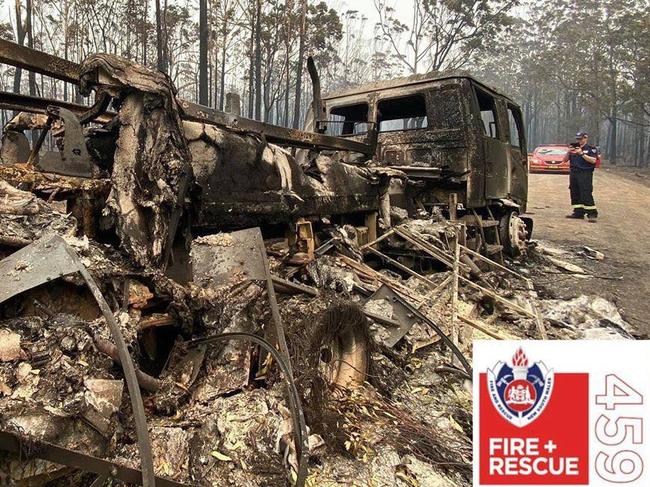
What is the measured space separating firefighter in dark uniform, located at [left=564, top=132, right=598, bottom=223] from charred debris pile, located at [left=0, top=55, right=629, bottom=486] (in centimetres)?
820

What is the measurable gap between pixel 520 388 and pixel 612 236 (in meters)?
9.44

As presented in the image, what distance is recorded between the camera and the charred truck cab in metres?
5.75

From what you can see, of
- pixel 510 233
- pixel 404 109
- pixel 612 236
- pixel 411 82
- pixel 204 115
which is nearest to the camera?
pixel 204 115

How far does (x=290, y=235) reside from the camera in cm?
366

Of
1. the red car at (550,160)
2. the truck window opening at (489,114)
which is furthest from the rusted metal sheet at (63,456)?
the red car at (550,160)

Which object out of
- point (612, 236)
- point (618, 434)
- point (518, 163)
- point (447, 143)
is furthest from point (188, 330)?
point (612, 236)

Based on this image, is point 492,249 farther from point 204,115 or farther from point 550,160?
point 550,160

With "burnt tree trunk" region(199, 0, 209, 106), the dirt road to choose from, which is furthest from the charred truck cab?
"burnt tree trunk" region(199, 0, 209, 106)

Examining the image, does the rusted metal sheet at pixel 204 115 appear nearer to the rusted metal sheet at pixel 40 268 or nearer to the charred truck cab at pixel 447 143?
the rusted metal sheet at pixel 40 268

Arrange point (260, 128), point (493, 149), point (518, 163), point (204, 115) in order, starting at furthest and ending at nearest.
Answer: point (518, 163)
point (493, 149)
point (260, 128)
point (204, 115)

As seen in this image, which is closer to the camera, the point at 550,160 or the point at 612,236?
the point at 612,236

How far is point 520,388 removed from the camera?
5.40 feet

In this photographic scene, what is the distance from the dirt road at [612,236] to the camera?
5980 millimetres

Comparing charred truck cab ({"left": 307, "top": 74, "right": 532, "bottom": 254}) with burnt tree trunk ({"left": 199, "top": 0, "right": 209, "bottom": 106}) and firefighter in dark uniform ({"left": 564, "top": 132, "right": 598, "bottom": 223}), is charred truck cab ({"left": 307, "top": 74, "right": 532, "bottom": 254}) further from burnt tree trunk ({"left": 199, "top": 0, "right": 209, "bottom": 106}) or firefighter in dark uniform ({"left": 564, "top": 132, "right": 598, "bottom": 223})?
burnt tree trunk ({"left": 199, "top": 0, "right": 209, "bottom": 106})
